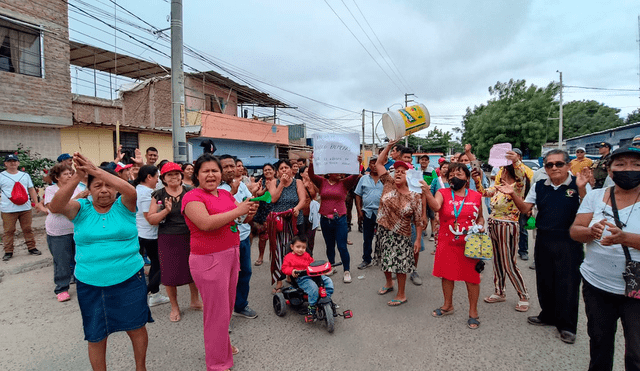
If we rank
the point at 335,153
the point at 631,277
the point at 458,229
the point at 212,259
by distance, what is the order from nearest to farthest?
the point at 631,277
the point at 212,259
the point at 458,229
the point at 335,153

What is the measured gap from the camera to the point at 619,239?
6.57 ft

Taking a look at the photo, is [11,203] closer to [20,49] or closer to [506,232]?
[20,49]

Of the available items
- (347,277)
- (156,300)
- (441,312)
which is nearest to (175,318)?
(156,300)

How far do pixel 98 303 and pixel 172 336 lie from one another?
120 cm

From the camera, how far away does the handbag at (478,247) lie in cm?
324

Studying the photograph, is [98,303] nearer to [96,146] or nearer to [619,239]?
[619,239]

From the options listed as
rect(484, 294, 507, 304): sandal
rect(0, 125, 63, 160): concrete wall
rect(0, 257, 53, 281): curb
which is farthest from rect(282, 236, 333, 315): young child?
rect(0, 125, 63, 160): concrete wall

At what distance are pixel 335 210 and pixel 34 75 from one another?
11.0 metres

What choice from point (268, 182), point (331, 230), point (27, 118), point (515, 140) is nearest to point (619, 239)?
point (331, 230)

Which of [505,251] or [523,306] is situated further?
[505,251]

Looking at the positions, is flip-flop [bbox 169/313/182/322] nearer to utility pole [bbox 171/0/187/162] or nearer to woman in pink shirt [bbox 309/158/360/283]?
woman in pink shirt [bbox 309/158/360/283]

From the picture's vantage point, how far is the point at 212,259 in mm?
2531

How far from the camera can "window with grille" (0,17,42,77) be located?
31.0 feet

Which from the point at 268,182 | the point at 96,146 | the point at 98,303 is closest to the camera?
the point at 98,303
